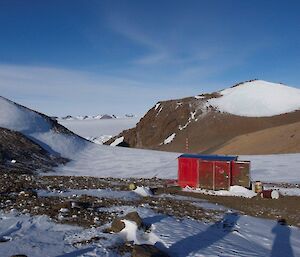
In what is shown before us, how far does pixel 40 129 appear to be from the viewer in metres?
48.0

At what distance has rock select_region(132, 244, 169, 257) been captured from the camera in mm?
10117

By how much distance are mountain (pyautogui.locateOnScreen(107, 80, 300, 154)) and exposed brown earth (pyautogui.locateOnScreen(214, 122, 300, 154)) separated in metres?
12.9

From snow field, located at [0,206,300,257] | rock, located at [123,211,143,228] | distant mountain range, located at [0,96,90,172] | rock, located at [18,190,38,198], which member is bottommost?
snow field, located at [0,206,300,257]

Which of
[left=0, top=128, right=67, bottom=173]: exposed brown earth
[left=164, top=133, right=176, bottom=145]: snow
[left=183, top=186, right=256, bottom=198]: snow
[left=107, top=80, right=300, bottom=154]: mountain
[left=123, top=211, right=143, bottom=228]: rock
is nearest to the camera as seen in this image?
[left=123, top=211, right=143, bottom=228]: rock

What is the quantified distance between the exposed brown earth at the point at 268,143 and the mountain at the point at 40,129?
2315 centimetres

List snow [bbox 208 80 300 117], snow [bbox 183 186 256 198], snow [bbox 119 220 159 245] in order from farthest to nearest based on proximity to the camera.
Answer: snow [bbox 208 80 300 117]
snow [bbox 183 186 256 198]
snow [bbox 119 220 159 245]

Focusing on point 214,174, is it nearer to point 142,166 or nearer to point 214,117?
point 142,166

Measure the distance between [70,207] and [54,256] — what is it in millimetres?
5007

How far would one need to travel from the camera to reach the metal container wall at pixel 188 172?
25.5m

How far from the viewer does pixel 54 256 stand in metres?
10.4

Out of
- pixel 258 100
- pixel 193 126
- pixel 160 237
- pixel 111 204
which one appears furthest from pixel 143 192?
pixel 258 100

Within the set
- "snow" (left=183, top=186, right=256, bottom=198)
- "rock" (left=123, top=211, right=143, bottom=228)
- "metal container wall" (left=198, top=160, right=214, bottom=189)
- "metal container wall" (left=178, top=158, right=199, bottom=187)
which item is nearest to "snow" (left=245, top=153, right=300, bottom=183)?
"snow" (left=183, top=186, right=256, bottom=198)

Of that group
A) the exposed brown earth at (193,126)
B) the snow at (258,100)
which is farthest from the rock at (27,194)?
the snow at (258,100)

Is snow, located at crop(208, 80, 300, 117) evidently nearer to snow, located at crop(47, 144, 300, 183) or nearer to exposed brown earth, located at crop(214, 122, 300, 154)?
exposed brown earth, located at crop(214, 122, 300, 154)
